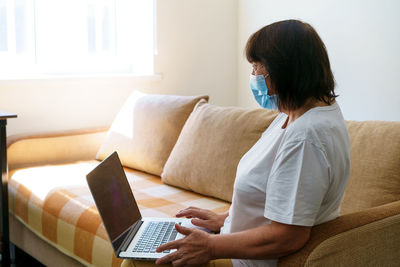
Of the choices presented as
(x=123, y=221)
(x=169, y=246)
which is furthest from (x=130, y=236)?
(x=169, y=246)

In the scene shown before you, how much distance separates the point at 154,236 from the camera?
1355 millimetres

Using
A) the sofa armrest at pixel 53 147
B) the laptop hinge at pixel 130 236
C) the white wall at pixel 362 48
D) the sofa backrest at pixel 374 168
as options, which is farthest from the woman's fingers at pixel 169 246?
the white wall at pixel 362 48

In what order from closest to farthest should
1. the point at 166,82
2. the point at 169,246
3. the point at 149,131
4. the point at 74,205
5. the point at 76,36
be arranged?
the point at 169,246 < the point at 74,205 < the point at 149,131 < the point at 76,36 < the point at 166,82

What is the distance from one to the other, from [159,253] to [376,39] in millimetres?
1835

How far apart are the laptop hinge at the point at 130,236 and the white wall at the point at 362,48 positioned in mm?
1571

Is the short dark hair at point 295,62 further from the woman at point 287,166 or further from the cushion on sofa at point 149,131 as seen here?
the cushion on sofa at point 149,131

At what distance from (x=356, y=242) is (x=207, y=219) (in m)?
0.44

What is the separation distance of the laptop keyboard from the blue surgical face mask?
446 mm

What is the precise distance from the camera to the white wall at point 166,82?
269 centimetres

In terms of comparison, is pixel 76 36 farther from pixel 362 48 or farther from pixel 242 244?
pixel 242 244

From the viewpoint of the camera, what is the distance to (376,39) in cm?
253

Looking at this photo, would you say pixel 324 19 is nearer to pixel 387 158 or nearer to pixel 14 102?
pixel 387 158

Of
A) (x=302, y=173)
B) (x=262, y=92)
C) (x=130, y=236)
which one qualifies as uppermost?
(x=262, y=92)

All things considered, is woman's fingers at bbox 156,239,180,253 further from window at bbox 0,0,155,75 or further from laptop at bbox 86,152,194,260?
window at bbox 0,0,155,75
